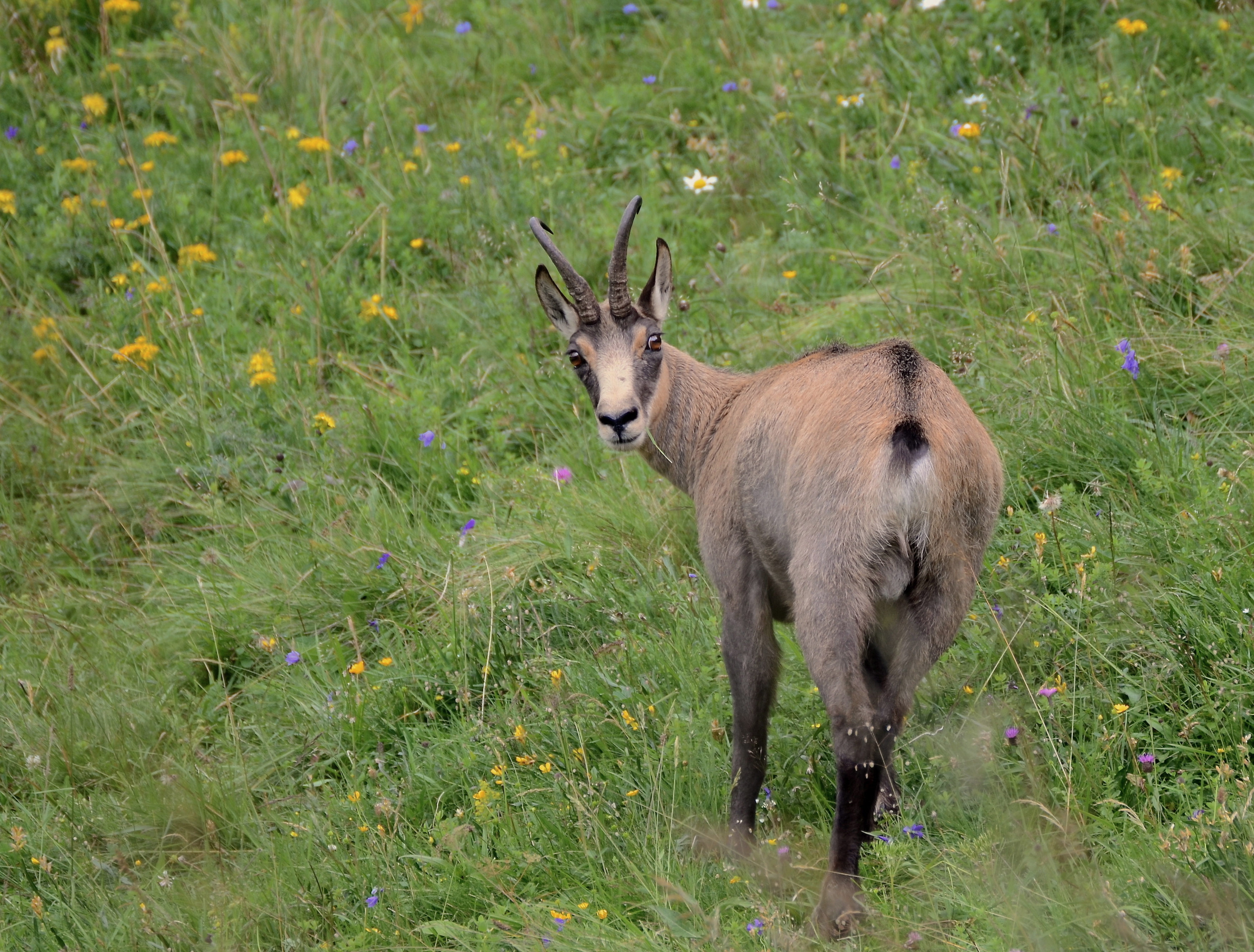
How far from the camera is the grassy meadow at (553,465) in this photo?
3.90 m

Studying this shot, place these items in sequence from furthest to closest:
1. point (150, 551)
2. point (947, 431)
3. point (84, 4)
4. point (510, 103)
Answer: point (84, 4) → point (510, 103) → point (150, 551) → point (947, 431)

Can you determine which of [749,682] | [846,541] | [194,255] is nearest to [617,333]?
[749,682]

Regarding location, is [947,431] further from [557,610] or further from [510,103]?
[510,103]

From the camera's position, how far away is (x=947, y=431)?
3723 millimetres

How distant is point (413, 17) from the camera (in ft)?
32.3

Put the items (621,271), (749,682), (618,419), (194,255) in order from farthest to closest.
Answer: (194,255), (621,271), (618,419), (749,682)

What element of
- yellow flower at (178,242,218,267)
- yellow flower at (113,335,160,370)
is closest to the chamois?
yellow flower at (113,335,160,370)

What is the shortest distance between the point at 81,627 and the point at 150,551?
57 centimetres

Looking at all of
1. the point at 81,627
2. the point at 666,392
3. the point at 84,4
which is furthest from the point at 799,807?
the point at 84,4

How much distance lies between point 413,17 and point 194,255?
3.17 m

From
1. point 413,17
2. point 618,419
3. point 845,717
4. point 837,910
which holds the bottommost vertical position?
point 837,910

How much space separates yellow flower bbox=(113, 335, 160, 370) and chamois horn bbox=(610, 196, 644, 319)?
3.28m

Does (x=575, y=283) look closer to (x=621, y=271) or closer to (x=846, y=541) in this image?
(x=621, y=271)

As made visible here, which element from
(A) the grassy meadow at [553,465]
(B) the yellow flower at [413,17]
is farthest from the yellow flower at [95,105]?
(B) the yellow flower at [413,17]
